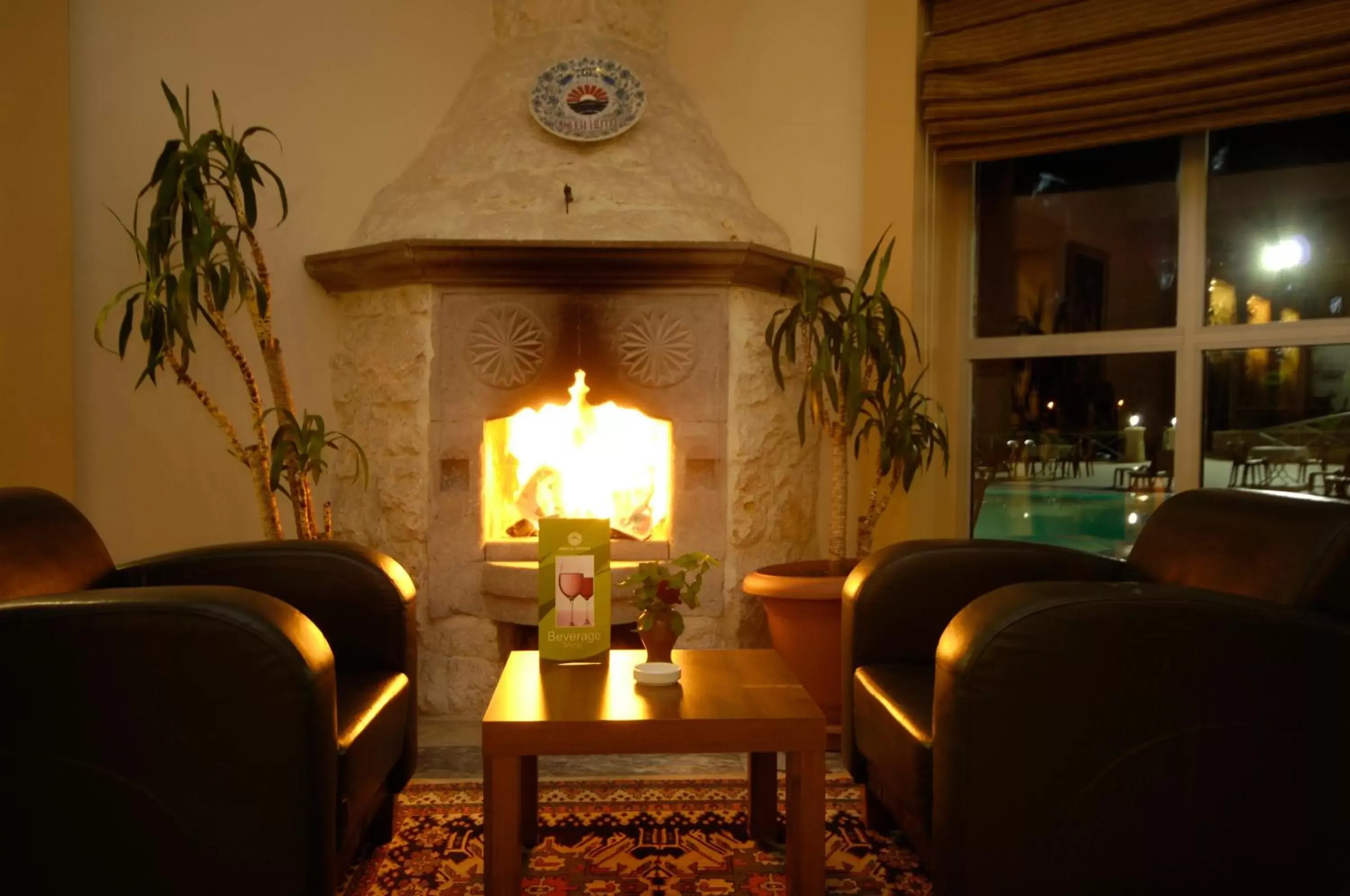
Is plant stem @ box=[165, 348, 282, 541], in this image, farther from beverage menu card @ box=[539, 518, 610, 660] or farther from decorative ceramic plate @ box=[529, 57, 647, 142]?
decorative ceramic plate @ box=[529, 57, 647, 142]

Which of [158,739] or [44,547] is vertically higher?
[44,547]

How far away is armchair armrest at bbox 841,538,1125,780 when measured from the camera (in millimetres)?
2174

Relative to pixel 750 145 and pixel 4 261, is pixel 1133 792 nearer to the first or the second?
pixel 750 145

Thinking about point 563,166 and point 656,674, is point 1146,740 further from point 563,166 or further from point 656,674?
point 563,166

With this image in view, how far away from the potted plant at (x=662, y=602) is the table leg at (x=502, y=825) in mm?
445

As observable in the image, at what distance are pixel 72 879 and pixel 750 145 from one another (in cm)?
312

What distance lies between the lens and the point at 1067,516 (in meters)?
3.59

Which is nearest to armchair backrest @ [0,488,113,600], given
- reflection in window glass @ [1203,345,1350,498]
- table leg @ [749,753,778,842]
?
table leg @ [749,753,778,842]

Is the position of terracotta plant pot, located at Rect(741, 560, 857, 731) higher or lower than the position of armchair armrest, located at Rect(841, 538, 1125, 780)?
lower

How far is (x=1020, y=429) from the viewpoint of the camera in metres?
3.63

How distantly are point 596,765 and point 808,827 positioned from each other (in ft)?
3.84

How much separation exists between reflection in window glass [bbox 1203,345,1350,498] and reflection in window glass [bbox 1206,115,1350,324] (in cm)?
14

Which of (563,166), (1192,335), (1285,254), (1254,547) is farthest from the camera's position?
(563,166)

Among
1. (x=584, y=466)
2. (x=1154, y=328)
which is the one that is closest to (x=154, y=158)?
(x=584, y=466)
